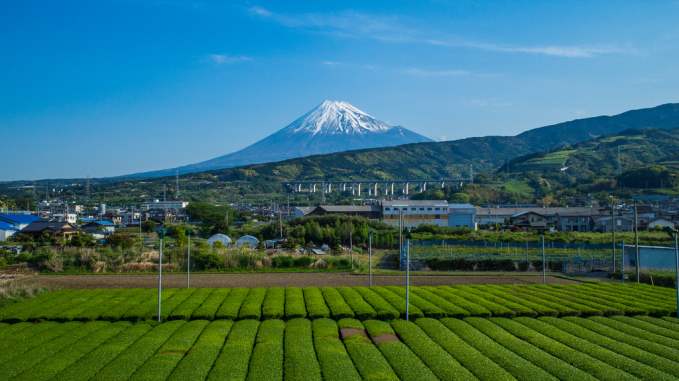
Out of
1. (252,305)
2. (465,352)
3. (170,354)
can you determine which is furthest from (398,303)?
(170,354)

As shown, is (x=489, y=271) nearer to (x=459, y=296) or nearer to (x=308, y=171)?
(x=459, y=296)

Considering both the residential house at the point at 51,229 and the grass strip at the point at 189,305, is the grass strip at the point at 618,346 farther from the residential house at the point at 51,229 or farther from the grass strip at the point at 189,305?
the residential house at the point at 51,229

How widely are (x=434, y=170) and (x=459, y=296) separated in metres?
179

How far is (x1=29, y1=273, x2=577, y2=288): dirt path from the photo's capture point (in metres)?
28.5

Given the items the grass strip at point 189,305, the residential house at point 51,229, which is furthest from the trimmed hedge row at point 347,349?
the residential house at point 51,229

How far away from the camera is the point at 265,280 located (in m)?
30.4

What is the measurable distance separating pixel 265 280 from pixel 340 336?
15069mm

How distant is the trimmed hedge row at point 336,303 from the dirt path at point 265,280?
440cm

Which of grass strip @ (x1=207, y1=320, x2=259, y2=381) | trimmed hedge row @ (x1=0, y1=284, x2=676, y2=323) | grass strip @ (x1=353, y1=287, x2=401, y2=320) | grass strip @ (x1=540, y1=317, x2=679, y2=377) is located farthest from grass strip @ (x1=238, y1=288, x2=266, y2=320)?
grass strip @ (x1=540, y1=317, x2=679, y2=377)

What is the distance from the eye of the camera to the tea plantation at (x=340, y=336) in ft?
40.8

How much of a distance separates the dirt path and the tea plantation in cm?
511

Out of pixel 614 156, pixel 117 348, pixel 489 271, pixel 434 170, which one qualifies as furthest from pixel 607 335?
pixel 434 170

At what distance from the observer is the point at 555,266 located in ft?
121

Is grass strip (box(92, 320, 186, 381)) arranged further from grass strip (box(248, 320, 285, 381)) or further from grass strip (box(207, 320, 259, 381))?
grass strip (box(248, 320, 285, 381))
